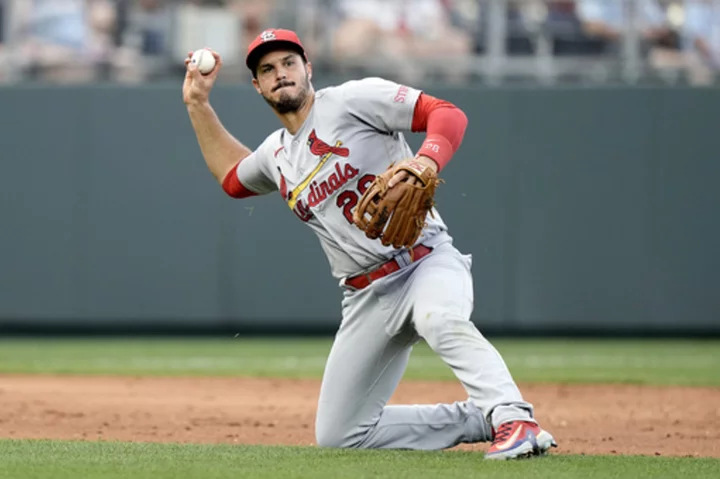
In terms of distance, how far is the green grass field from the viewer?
415 centimetres

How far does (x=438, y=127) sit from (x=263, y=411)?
9.48 ft

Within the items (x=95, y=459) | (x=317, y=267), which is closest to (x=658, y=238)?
(x=317, y=267)

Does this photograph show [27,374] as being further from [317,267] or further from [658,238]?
[658,238]

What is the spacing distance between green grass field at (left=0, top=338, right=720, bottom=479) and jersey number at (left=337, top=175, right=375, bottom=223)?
98 centimetres

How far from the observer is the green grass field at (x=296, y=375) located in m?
4.15

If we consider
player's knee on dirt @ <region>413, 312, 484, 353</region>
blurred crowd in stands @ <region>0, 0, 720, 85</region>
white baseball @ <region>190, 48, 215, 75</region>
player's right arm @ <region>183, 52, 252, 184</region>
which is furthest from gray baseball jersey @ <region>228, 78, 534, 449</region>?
blurred crowd in stands @ <region>0, 0, 720, 85</region>

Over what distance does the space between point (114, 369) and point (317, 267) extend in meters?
3.01

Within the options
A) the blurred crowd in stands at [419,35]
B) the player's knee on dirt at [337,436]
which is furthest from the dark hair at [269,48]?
the blurred crowd in stands at [419,35]

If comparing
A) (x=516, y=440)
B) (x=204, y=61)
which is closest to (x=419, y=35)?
(x=204, y=61)

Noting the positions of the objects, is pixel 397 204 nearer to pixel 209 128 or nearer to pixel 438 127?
pixel 438 127

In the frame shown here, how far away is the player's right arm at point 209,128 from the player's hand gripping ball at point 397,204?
108 centimetres

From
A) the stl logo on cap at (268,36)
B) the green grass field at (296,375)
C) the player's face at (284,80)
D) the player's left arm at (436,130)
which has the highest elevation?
the stl logo on cap at (268,36)

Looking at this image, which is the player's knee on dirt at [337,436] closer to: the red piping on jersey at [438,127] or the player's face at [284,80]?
the red piping on jersey at [438,127]

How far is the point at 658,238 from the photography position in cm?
1163
